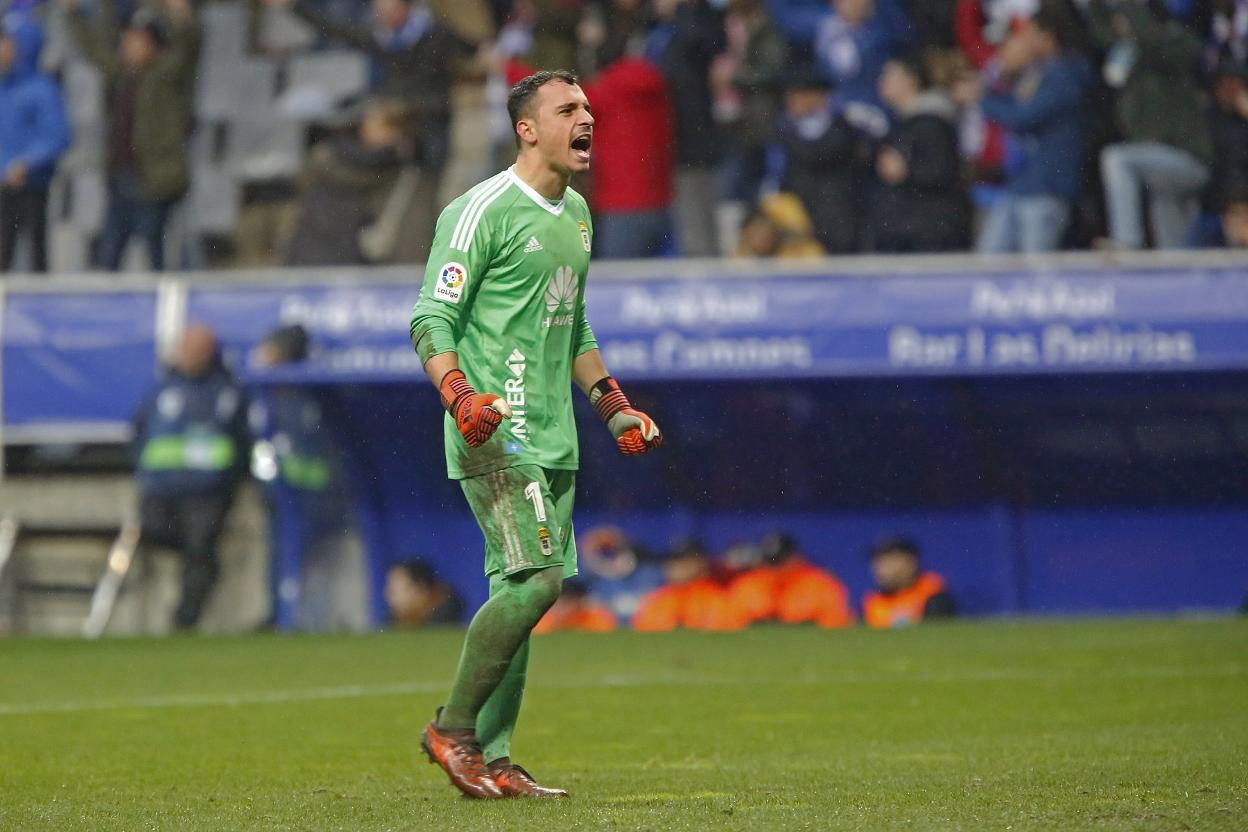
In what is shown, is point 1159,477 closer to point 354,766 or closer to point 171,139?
point 171,139

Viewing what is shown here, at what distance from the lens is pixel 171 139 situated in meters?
16.6

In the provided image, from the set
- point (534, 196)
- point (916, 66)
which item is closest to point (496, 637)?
point (534, 196)

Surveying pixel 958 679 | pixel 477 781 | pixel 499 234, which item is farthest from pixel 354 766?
pixel 958 679

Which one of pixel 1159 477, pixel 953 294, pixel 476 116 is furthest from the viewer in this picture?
pixel 476 116

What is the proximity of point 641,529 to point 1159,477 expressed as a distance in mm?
3775

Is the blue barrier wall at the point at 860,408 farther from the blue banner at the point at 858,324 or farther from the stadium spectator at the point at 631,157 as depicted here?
the stadium spectator at the point at 631,157

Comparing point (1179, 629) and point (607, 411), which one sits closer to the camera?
point (607, 411)

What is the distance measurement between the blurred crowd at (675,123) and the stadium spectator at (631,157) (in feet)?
0.06

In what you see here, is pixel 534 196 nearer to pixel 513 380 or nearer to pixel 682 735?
pixel 513 380

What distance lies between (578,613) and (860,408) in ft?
8.29

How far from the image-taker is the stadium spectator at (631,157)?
15258 mm

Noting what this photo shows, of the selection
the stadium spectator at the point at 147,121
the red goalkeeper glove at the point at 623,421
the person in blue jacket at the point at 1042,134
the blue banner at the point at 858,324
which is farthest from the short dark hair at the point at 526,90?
the stadium spectator at the point at 147,121

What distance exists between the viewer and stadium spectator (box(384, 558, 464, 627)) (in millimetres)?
15398

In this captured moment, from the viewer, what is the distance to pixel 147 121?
54.7 feet
